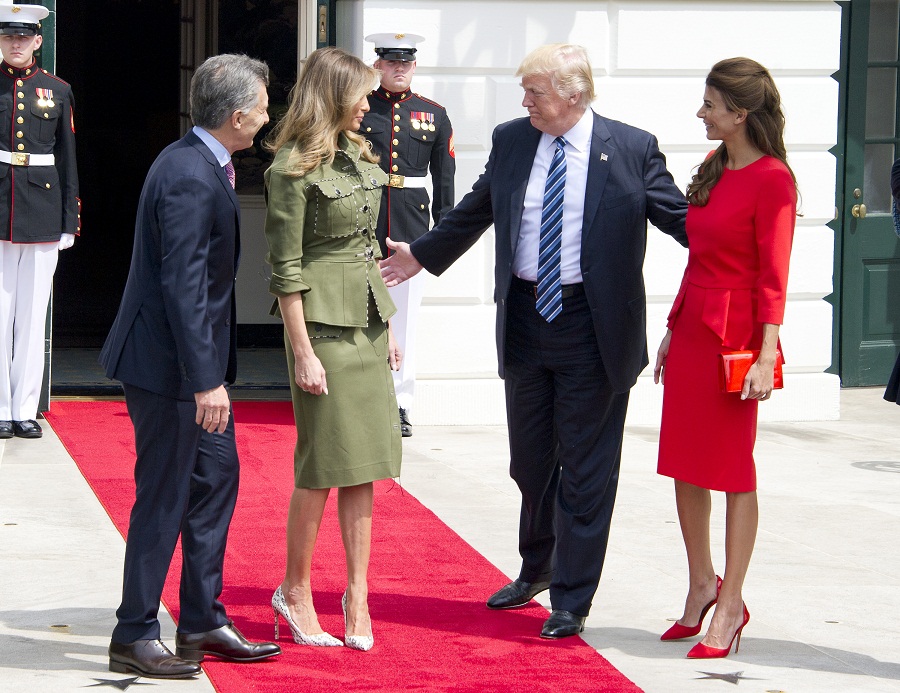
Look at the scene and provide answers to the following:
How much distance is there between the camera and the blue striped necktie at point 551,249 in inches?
172

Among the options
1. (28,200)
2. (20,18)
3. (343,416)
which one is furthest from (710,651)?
(20,18)

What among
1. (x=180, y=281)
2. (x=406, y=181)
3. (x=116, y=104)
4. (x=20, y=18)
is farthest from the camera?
(x=116, y=104)

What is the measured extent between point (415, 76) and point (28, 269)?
2.31 meters

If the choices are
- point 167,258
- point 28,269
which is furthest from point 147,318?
point 28,269

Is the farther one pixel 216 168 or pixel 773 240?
pixel 773 240

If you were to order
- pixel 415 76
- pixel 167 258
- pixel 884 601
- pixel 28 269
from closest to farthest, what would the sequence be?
pixel 167 258, pixel 884 601, pixel 28 269, pixel 415 76

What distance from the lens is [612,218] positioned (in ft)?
14.3

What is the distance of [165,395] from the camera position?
3.80 metres

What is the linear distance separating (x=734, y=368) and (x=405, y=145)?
3.88m

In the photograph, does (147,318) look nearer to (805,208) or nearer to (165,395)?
(165,395)

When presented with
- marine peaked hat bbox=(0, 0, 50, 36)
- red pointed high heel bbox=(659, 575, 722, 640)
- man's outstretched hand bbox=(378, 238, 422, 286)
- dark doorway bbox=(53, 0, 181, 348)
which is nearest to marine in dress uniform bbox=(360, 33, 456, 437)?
marine peaked hat bbox=(0, 0, 50, 36)

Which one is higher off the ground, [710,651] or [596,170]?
[596,170]

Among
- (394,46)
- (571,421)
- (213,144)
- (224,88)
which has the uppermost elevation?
(394,46)

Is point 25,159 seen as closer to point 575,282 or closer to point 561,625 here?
point 575,282
